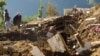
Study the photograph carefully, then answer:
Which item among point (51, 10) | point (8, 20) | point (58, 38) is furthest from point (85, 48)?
point (51, 10)

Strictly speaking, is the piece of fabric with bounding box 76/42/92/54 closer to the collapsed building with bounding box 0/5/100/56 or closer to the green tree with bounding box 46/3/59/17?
the collapsed building with bounding box 0/5/100/56

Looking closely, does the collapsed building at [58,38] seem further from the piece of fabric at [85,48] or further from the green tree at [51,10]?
the green tree at [51,10]

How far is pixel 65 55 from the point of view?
1484 cm

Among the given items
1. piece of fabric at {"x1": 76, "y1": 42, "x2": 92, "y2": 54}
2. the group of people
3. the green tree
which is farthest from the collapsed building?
the green tree

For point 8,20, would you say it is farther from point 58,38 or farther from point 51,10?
point 51,10

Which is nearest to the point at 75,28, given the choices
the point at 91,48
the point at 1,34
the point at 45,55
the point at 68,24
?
the point at 68,24

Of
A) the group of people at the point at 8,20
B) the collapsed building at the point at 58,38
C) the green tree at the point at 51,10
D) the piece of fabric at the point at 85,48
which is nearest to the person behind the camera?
the collapsed building at the point at 58,38

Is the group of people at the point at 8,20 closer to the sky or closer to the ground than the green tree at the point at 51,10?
closer to the sky

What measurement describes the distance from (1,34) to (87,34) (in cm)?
602

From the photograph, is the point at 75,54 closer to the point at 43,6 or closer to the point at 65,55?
the point at 65,55

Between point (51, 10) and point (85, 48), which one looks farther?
point (51, 10)

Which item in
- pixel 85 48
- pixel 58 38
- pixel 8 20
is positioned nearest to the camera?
pixel 58 38

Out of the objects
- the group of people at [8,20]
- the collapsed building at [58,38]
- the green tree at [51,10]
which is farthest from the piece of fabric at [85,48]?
the green tree at [51,10]

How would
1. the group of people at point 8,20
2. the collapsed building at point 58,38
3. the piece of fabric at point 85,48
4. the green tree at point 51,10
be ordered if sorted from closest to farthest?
1. the collapsed building at point 58,38
2. the piece of fabric at point 85,48
3. the group of people at point 8,20
4. the green tree at point 51,10
